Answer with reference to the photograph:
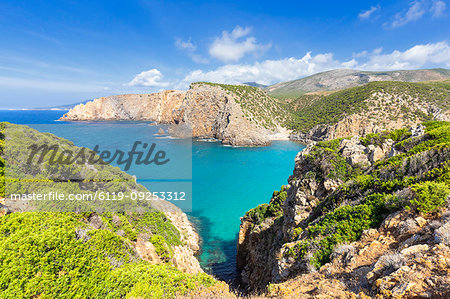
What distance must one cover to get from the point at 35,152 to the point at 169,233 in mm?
11905

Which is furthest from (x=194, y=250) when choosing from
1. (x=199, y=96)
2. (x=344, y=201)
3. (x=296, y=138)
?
(x=199, y=96)

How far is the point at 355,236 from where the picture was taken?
635 cm

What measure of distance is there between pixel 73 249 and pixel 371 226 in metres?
9.98

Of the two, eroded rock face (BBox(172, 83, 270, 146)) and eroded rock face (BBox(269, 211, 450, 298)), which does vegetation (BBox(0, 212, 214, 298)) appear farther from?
eroded rock face (BBox(172, 83, 270, 146))

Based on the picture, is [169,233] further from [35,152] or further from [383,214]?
[383,214]

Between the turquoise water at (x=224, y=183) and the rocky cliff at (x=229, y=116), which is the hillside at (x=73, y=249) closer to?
the turquoise water at (x=224, y=183)

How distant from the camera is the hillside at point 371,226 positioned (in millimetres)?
3816

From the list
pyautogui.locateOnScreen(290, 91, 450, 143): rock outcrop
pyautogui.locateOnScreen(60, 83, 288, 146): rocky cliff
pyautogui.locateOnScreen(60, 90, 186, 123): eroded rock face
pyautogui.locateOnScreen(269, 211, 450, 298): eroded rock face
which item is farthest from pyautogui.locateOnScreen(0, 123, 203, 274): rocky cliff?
pyautogui.locateOnScreen(60, 90, 186, 123): eroded rock face

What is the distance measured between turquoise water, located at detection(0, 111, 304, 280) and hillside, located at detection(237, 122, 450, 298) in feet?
25.4

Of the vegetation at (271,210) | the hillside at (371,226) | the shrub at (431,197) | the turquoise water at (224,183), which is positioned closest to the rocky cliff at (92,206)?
the turquoise water at (224,183)

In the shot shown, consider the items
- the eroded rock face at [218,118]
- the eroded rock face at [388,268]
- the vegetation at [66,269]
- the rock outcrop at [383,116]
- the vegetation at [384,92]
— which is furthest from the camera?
the eroded rock face at [218,118]

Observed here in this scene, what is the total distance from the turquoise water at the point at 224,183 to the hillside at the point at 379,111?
11.2 meters

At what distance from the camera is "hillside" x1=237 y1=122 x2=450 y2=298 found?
382cm

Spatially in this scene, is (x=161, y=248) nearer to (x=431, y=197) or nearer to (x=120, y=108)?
(x=431, y=197)
